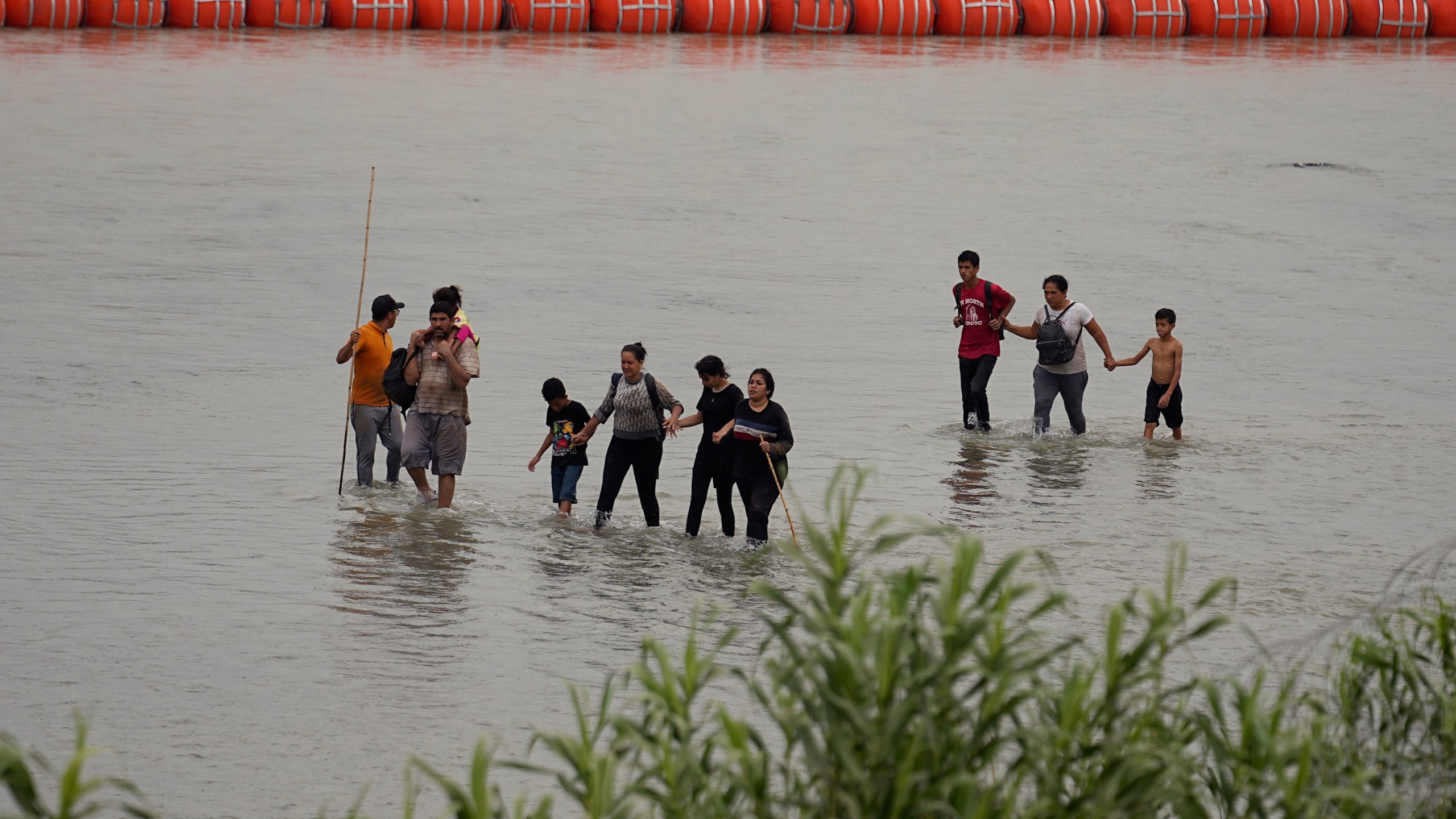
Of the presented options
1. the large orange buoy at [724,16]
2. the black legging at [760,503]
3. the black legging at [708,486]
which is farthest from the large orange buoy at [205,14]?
the black legging at [760,503]

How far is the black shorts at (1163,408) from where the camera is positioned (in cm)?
1414

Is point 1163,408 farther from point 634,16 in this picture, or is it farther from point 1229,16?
point 1229,16

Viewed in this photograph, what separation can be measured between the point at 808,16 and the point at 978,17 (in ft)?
13.8

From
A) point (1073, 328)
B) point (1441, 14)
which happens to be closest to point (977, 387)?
point (1073, 328)

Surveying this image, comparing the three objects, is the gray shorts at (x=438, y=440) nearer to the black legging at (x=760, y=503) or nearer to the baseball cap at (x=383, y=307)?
the baseball cap at (x=383, y=307)

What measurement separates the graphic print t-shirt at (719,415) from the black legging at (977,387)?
12.1ft

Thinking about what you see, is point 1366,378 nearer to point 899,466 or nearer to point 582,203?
point 899,466

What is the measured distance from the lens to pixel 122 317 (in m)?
17.9

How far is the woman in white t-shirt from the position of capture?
13938 mm

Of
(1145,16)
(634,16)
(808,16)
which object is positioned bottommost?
(634,16)

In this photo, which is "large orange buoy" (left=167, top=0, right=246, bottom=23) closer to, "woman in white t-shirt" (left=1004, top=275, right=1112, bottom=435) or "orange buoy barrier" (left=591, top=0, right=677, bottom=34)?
"orange buoy barrier" (left=591, top=0, right=677, bottom=34)

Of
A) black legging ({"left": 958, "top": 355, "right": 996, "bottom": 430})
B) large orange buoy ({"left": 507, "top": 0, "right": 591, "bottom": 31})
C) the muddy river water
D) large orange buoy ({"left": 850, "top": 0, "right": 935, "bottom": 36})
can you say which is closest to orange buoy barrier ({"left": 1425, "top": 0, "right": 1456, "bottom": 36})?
the muddy river water

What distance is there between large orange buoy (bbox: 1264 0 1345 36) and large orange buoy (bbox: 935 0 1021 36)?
654cm

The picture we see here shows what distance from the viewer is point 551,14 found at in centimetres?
4009
